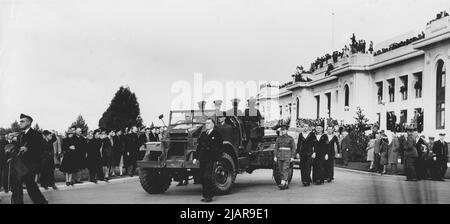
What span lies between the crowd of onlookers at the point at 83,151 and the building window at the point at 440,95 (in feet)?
53.6

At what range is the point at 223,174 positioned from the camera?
1168 centimetres

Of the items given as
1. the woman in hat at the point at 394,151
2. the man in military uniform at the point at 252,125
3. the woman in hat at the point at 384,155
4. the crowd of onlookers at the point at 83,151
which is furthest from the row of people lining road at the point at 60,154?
the woman in hat at the point at 394,151

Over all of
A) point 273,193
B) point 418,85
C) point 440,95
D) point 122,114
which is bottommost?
point 273,193

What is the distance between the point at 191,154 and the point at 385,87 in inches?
1043

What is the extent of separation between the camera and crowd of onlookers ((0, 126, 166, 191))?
1253 cm

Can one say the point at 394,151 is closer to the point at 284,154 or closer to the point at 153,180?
the point at 284,154

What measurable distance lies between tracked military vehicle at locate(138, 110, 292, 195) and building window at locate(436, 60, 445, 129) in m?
17.0

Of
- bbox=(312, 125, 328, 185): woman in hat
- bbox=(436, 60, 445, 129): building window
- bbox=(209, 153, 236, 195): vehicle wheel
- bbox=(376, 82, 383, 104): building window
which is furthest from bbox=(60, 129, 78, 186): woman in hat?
bbox=(376, 82, 383, 104): building window

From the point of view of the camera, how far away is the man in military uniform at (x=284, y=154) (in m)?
13.1

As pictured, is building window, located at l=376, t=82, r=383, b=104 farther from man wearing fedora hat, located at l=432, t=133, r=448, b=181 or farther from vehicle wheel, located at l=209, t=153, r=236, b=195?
vehicle wheel, located at l=209, t=153, r=236, b=195

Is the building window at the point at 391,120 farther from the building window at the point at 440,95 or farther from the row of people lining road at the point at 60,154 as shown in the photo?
the row of people lining road at the point at 60,154

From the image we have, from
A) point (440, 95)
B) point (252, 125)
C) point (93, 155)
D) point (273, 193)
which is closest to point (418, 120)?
point (440, 95)

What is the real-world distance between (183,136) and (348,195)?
3.82 meters
